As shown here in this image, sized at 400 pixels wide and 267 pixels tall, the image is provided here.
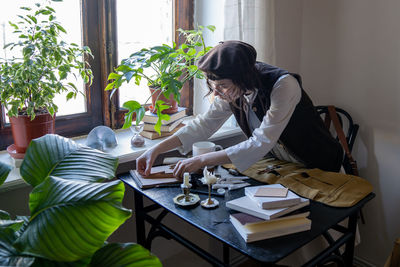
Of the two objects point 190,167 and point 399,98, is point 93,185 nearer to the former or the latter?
point 190,167

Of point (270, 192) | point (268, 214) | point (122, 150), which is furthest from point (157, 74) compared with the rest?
point (268, 214)

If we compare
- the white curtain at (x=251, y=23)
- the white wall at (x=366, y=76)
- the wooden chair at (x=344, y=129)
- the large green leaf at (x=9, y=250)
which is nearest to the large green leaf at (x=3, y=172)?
the large green leaf at (x=9, y=250)

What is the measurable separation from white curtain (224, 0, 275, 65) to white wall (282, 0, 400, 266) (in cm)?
28

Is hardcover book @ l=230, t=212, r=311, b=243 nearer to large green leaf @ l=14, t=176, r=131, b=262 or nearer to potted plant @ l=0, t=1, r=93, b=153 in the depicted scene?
large green leaf @ l=14, t=176, r=131, b=262

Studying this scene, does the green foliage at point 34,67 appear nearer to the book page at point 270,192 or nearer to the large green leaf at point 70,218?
the large green leaf at point 70,218

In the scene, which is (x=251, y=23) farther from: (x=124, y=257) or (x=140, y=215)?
(x=124, y=257)

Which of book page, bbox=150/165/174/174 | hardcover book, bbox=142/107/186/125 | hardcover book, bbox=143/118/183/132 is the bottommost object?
book page, bbox=150/165/174/174

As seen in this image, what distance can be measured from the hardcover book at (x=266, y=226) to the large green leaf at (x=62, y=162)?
39cm

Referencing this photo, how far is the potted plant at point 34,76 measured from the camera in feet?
4.18

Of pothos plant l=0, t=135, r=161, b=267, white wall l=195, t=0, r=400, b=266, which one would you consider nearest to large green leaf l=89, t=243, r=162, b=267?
pothos plant l=0, t=135, r=161, b=267

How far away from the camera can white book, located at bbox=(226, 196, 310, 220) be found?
3.52 ft

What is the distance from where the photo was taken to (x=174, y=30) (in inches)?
82.1

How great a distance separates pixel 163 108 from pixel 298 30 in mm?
1108

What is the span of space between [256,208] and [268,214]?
6 centimetres
